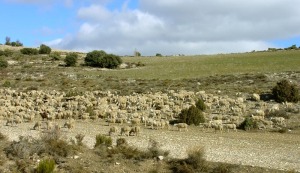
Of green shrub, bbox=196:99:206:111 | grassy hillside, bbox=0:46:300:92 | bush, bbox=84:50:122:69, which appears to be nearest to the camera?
green shrub, bbox=196:99:206:111

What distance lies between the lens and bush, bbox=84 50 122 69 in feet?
283

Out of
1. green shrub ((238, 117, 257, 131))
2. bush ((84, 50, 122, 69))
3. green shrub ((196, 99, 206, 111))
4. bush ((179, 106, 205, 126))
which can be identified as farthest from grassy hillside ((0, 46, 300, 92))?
green shrub ((238, 117, 257, 131))

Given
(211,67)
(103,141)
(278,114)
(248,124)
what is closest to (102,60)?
(211,67)

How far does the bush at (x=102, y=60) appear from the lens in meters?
86.4

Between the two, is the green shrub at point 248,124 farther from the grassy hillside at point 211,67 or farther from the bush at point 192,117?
the grassy hillside at point 211,67

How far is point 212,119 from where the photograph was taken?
3662cm

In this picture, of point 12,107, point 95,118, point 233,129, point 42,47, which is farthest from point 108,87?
point 42,47

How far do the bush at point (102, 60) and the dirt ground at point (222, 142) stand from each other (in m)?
50.7

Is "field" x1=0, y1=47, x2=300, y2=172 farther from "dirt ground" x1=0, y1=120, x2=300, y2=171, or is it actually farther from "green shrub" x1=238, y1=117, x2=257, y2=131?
"green shrub" x1=238, y1=117, x2=257, y2=131

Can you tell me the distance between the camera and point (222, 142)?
26781 millimetres

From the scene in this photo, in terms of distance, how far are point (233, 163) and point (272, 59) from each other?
213 feet

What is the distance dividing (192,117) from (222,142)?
8222 mm

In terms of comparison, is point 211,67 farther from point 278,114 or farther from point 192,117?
point 192,117

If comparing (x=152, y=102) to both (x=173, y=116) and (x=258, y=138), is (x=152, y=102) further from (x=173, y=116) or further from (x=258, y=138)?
(x=258, y=138)
